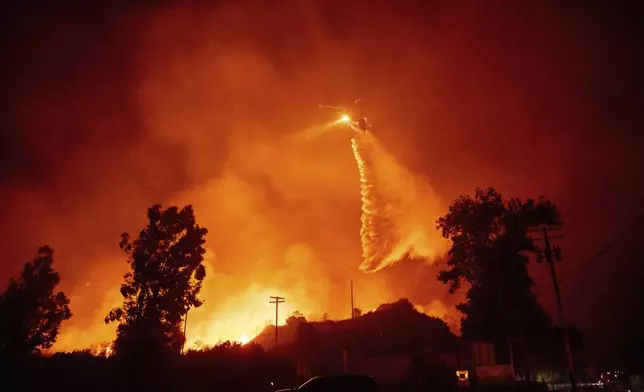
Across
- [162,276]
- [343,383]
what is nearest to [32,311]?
[162,276]

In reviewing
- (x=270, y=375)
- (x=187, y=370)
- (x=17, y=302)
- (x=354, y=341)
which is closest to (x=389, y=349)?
(x=354, y=341)

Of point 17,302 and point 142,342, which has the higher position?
point 17,302

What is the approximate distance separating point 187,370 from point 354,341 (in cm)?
3780

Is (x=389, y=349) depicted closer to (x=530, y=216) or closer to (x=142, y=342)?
(x=530, y=216)

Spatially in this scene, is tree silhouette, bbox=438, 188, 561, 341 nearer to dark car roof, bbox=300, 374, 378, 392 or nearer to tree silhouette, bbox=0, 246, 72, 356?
dark car roof, bbox=300, 374, 378, 392

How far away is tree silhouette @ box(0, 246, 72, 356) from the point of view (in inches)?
1903

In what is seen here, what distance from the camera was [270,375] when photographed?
4162 cm

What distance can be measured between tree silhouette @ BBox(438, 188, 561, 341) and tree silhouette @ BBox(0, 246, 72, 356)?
134 ft

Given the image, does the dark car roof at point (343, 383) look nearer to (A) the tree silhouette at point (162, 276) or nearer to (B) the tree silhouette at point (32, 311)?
(A) the tree silhouette at point (162, 276)

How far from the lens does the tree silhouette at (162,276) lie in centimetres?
4084

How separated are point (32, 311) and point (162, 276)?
1934 cm

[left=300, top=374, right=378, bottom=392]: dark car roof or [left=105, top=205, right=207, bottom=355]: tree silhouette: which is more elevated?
[left=105, top=205, right=207, bottom=355]: tree silhouette

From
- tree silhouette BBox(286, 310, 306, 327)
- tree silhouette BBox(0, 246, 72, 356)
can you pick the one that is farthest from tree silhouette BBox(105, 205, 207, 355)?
tree silhouette BBox(286, 310, 306, 327)

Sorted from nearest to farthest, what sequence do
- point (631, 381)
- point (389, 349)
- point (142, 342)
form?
point (142, 342)
point (631, 381)
point (389, 349)
